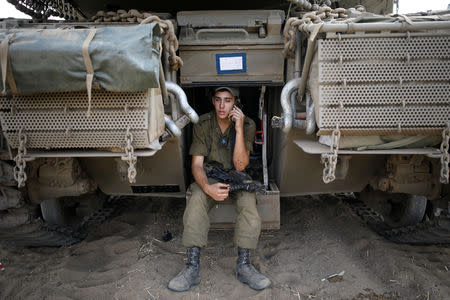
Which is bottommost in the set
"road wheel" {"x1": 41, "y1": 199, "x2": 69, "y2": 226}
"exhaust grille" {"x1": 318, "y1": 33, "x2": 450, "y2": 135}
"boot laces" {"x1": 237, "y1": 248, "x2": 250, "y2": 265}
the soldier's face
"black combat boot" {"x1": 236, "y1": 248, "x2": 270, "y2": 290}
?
"black combat boot" {"x1": 236, "y1": 248, "x2": 270, "y2": 290}

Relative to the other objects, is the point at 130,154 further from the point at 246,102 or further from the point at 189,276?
the point at 246,102

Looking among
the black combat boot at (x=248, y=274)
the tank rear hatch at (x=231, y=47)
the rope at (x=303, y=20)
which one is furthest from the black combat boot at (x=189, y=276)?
the rope at (x=303, y=20)

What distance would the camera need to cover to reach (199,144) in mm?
3406

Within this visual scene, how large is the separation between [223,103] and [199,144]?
1.43 feet

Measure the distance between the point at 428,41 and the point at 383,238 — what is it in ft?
6.61

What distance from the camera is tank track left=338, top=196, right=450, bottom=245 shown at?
2.91 meters

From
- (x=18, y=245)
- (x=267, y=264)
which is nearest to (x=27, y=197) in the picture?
(x=18, y=245)

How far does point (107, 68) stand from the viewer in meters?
2.22

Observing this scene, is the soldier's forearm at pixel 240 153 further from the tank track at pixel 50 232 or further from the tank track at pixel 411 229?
the tank track at pixel 50 232

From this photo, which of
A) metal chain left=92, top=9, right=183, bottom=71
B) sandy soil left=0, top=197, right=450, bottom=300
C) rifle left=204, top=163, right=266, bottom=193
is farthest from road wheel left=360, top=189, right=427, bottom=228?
metal chain left=92, top=9, right=183, bottom=71

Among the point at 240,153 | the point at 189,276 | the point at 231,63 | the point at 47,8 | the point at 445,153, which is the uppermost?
the point at 47,8

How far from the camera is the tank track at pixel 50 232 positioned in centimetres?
297

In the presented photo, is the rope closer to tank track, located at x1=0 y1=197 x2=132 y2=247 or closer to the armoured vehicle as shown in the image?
the armoured vehicle

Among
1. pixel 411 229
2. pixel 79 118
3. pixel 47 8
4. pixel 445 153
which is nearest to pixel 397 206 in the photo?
pixel 411 229
